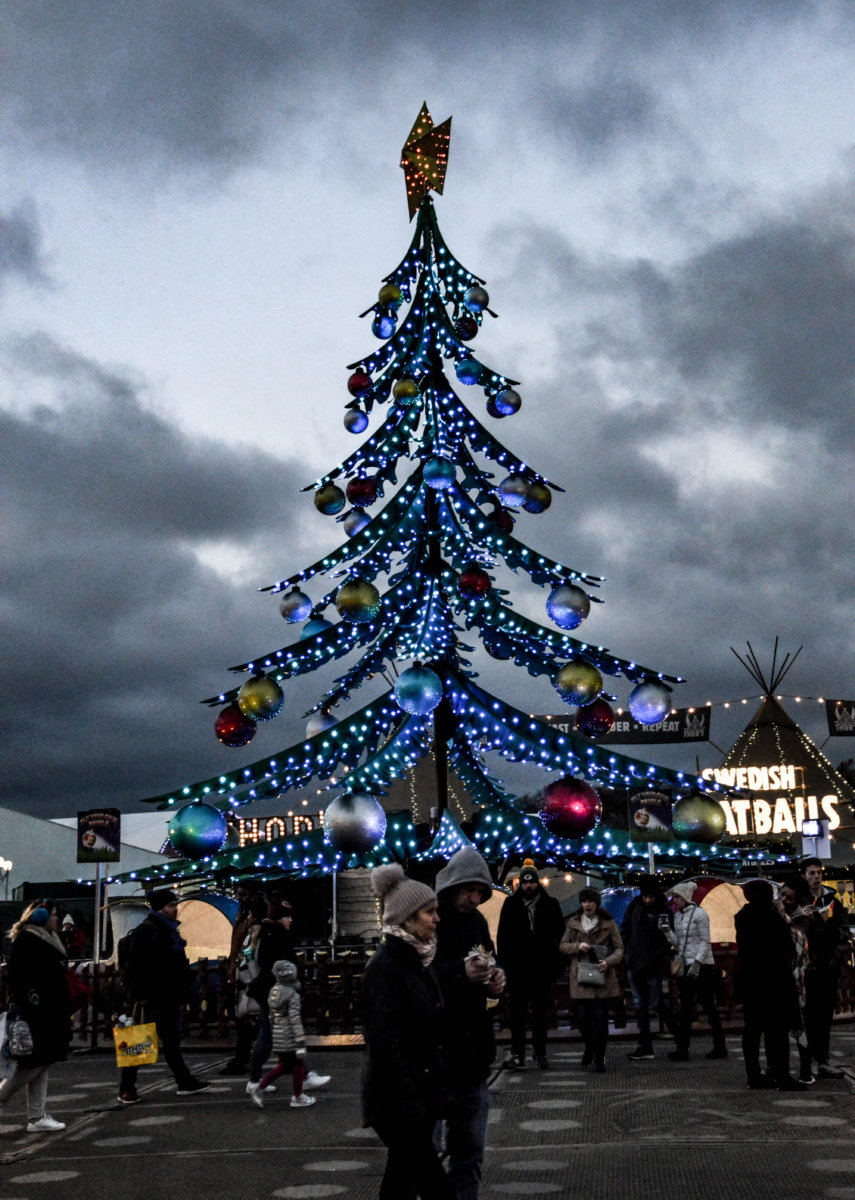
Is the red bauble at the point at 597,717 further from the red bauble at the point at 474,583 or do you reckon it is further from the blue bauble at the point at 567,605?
the red bauble at the point at 474,583

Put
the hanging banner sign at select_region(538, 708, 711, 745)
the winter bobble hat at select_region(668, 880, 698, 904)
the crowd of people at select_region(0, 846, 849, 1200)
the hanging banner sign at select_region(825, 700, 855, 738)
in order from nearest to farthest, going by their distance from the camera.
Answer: the crowd of people at select_region(0, 846, 849, 1200), the winter bobble hat at select_region(668, 880, 698, 904), the hanging banner sign at select_region(825, 700, 855, 738), the hanging banner sign at select_region(538, 708, 711, 745)

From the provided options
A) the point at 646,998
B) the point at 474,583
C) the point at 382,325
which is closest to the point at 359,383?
the point at 382,325

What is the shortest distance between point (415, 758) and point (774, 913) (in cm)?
983

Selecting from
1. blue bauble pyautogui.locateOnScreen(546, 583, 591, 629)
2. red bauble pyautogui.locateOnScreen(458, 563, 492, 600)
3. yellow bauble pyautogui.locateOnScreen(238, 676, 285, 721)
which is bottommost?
yellow bauble pyautogui.locateOnScreen(238, 676, 285, 721)

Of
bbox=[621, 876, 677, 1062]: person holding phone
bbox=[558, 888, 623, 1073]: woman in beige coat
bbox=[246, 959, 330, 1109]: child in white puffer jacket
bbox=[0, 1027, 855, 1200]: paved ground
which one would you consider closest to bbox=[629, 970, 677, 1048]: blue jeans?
bbox=[621, 876, 677, 1062]: person holding phone

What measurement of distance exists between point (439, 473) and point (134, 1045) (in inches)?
386

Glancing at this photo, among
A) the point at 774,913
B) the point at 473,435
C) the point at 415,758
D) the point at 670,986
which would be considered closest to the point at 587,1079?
the point at 774,913

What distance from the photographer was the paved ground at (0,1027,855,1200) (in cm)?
686

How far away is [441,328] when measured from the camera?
20625 millimetres

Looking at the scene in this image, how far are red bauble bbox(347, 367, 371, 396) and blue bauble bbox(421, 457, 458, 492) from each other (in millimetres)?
2754

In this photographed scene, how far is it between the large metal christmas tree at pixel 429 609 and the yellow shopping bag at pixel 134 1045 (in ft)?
21.1

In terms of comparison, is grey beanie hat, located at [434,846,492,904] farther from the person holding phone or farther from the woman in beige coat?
the person holding phone

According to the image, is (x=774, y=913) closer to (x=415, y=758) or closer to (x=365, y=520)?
(x=415, y=758)

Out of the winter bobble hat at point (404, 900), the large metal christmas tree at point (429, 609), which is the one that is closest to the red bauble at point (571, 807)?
the large metal christmas tree at point (429, 609)
